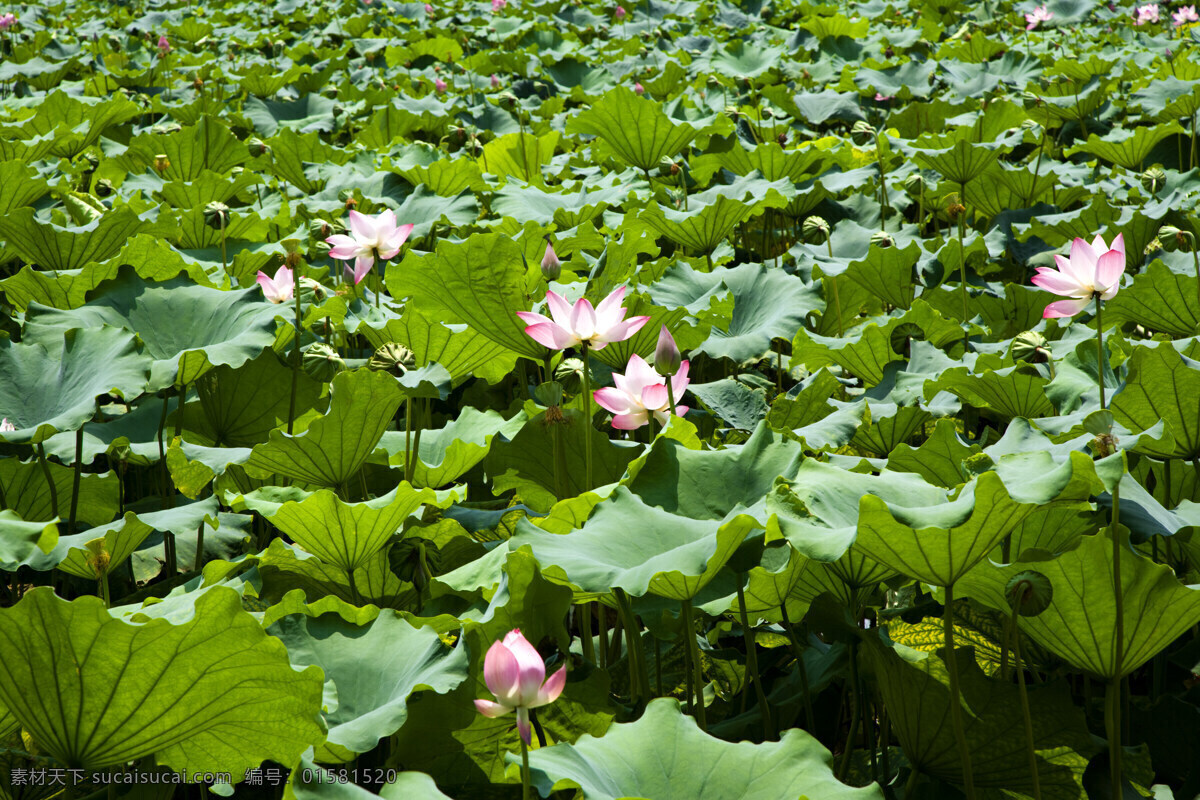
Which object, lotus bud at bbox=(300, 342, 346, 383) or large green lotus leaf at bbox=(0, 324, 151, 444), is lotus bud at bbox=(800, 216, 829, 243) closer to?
lotus bud at bbox=(300, 342, 346, 383)

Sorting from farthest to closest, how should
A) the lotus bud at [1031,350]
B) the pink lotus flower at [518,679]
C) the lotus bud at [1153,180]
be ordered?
1. the lotus bud at [1153,180]
2. the lotus bud at [1031,350]
3. the pink lotus flower at [518,679]

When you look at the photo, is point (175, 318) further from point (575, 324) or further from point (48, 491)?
point (575, 324)

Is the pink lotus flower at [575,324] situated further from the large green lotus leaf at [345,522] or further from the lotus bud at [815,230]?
the lotus bud at [815,230]

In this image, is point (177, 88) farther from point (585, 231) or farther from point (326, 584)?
point (326, 584)

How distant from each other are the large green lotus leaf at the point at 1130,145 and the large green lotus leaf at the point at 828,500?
2.44 metres

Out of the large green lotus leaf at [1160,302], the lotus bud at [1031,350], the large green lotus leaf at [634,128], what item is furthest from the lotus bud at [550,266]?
the large green lotus leaf at [634,128]

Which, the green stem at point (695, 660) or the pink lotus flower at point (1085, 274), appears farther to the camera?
the pink lotus flower at point (1085, 274)

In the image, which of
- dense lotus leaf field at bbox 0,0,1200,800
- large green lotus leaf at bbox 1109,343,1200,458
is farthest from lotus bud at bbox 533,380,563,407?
large green lotus leaf at bbox 1109,343,1200,458

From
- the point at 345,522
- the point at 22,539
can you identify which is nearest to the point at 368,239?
the point at 345,522

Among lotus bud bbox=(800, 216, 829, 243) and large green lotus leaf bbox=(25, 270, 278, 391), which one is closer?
large green lotus leaf bbox=(25, 270, 278, 391)

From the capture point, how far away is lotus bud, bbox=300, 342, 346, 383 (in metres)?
1.72

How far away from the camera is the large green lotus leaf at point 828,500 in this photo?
0.95m

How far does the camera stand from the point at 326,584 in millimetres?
1431

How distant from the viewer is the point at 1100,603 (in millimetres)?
1032
